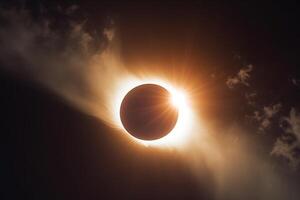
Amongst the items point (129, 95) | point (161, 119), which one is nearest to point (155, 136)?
point (161, 119)

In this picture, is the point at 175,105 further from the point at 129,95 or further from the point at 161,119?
the point at 129,95

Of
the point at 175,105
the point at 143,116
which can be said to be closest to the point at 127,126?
the point at 143,116

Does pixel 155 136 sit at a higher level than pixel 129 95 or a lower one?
lower

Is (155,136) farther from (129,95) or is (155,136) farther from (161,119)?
(129,95)

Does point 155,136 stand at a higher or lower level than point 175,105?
lower

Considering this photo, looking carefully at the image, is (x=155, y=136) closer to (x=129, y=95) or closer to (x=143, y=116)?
(x=143, y=116)

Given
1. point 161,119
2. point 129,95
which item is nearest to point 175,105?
point 161,119

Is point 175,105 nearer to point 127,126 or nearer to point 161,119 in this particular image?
point 161,119
